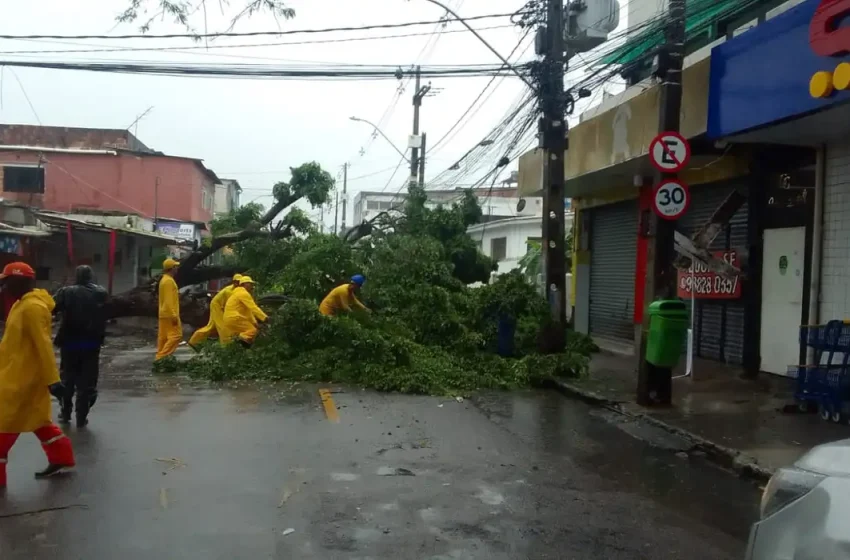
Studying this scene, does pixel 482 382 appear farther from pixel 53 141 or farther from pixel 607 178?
pixel 53 141

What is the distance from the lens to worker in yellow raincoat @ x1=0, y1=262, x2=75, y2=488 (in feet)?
21.6

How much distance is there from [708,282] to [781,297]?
1.87 m

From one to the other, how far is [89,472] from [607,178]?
41.5ft

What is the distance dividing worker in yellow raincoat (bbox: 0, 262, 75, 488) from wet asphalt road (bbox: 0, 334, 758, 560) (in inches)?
11.3

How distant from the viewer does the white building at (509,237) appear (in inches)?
1704

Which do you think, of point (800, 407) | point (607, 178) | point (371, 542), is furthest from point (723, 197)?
point (371, 542)

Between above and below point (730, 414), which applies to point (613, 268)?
above

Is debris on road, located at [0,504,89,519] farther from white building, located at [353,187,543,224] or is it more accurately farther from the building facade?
white building, located at [353,187,543,224]

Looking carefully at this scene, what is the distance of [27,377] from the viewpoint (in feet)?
21.9

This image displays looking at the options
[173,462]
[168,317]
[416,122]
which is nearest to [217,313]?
[168,317]

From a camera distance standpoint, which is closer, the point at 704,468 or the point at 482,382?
the point at 704,468

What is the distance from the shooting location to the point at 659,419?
387 inches

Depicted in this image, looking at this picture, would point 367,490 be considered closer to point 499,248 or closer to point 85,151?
point 85,151

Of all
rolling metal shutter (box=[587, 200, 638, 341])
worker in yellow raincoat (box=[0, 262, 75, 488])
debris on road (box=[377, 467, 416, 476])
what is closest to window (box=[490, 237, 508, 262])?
rolling metal shutter (box=[587, 200, 638, 341])
